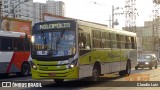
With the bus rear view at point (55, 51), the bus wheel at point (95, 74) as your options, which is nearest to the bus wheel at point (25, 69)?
the bus wheel at point (95, 74)

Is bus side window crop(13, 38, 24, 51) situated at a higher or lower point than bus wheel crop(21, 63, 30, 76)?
higher

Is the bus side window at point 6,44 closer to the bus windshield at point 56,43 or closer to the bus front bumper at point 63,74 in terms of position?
the bus windshield at point 56,43

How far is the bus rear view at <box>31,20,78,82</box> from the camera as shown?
16.4 m

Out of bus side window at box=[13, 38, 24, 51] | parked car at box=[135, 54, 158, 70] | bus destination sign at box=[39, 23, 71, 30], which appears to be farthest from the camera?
parked car at box=[135, 54, 158, 70]

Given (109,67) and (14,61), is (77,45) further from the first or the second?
(14,61)

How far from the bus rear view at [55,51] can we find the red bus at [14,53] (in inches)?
302

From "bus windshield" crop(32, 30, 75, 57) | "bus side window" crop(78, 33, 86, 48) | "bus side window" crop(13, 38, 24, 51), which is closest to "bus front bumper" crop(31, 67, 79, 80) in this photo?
"bus windshield" crop(32, 30, 75, 57)

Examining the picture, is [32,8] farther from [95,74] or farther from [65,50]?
[65,50]

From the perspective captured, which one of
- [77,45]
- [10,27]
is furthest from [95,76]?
[10,27]

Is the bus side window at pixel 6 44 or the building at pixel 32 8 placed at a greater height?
the building at pixel 32 8

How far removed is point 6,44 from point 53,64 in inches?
354

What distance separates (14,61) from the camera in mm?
25734

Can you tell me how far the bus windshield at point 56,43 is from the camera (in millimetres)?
16531

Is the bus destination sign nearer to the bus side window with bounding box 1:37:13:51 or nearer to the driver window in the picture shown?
the driver window
